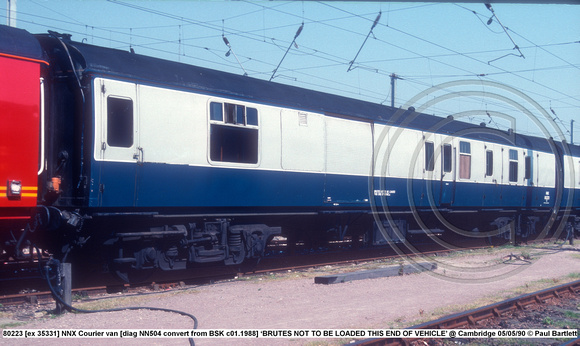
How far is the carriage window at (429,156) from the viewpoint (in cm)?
1655

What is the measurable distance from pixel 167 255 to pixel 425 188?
887 centimetres

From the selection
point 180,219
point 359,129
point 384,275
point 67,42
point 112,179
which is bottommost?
point 384,275

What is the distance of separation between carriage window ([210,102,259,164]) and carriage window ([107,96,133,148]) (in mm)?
1759

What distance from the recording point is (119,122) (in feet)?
31.3

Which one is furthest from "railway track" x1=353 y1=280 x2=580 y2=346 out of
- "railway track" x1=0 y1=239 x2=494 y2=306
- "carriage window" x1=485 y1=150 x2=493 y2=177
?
"carriage window" x1=485 y1=150 x2=493 y2=177

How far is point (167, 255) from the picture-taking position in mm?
10383

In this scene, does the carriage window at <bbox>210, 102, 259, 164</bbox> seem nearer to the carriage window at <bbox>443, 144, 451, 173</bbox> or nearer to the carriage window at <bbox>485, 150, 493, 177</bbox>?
the carriage window at <bbox>443, 144, 451, 173</bbox>

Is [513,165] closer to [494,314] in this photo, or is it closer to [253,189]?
[253,189]

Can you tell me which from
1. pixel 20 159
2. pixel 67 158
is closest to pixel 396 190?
pixel 67 158

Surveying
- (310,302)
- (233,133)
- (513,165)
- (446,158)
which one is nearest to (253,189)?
(233,133)

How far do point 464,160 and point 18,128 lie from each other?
45.3 ft

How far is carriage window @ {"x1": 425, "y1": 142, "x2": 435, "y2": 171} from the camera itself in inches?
651

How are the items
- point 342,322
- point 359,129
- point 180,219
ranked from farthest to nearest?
1. point 359,129
2. point 180,219
3. point 342,322

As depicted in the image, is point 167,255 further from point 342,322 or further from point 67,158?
point 342,322
